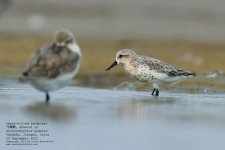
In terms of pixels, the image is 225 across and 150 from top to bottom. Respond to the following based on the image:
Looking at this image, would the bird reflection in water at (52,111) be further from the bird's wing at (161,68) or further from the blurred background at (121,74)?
the bird's wing at (161,68)

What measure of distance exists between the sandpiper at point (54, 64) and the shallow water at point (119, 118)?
34 centimetres

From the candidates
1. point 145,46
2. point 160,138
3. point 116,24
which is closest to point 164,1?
point 116,24

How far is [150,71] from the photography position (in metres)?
13.2

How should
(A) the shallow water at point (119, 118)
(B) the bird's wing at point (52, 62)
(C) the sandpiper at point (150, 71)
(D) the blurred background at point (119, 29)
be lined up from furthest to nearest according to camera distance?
(D) the blurred background at point (119, 29) < (C) the sandpiper at point (150, 71) < (B) the bird's wing at point (52, 62) < (A) the shallow water at point (119, 118)

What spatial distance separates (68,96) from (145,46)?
11.8 m

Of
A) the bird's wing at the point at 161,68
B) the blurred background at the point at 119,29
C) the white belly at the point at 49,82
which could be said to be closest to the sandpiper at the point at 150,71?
the bird's wing at the point at 161,68

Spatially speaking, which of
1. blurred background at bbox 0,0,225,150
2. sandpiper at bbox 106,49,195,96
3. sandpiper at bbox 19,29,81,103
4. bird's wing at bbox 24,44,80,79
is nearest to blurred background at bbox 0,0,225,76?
blurred background at bbox 0,0,225,150

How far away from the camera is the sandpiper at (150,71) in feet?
43.4

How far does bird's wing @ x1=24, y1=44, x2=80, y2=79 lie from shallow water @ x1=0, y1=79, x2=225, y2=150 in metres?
0.47

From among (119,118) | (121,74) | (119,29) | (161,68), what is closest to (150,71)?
(161,68)

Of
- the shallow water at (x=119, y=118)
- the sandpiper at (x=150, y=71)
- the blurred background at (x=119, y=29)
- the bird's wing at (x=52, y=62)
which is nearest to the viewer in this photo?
the shallow water at (x=119, y=118)

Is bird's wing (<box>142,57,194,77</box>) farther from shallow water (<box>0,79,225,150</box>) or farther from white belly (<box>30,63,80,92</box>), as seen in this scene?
white belly (<box>30,63,80,92</box>)

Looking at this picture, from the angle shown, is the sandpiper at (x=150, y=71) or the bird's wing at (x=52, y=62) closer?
the bird's wing at (x=52, y=62)

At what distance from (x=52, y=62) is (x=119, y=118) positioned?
117cm
